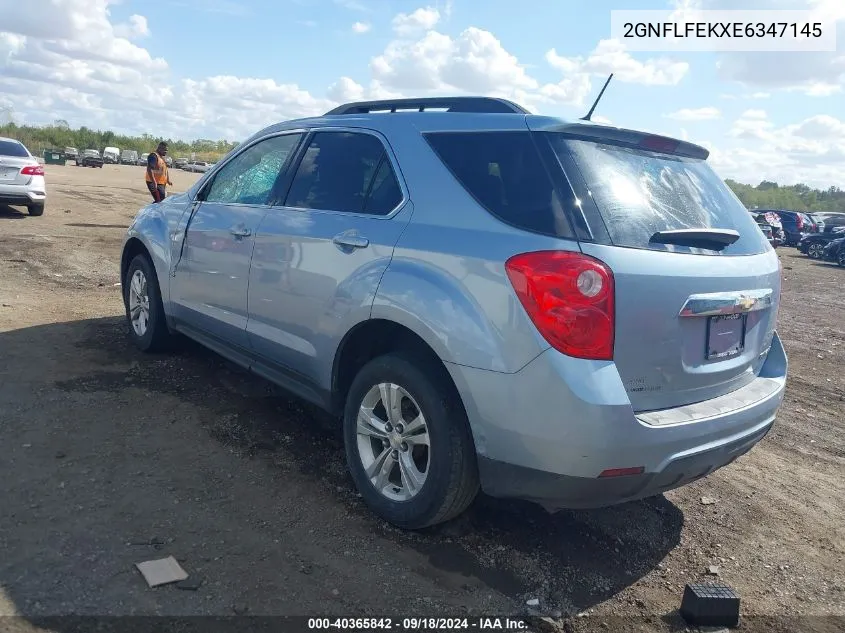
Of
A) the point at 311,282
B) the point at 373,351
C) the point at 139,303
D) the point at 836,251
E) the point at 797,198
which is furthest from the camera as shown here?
the point at 797,198

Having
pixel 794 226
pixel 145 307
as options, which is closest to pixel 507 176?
pixel 145 307

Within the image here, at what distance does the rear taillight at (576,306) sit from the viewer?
2.66 metres

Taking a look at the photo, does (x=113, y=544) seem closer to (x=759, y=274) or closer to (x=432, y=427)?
(x=432, y=427)

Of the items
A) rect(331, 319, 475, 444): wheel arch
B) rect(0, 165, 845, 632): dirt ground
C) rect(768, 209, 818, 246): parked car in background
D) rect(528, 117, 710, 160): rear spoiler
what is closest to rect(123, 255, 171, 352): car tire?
rect(0, 165, 845, 632): dirt ground

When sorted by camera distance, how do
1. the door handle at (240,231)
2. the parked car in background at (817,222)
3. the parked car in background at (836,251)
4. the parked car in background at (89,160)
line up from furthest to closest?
the parked car in background at (89,160), the parked car in background at (817,222), the parked car in background at (836,251), the door handle at (240,231)

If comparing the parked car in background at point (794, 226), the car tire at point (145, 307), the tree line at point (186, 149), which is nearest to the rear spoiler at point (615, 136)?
the car tire at point (145, 307)

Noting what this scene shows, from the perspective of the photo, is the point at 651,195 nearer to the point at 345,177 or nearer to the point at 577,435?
the point at 577,435

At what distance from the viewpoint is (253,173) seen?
15.1 feet

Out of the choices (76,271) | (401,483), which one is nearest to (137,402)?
(401,483)

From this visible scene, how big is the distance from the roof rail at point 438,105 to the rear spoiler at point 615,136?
0.29 m

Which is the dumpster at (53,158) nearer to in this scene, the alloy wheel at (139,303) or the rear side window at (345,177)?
the alloy wheel at (139,303)

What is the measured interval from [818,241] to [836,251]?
8.42ft

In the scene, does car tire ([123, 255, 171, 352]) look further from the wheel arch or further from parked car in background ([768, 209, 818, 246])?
parked car in background ([768, 209, 818, 246])

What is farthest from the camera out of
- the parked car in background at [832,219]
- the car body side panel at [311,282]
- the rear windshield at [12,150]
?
the parked car in background at [832,219]
